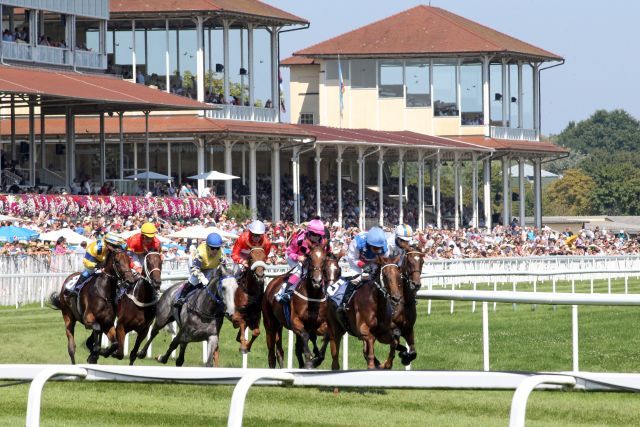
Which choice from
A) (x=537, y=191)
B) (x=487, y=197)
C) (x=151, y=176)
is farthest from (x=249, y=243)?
(x=537, y=191)

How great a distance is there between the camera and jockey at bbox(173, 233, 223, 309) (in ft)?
46.6

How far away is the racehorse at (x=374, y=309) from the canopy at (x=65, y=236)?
44.1 feet

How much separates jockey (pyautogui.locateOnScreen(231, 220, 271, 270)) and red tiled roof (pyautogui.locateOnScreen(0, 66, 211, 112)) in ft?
57.6

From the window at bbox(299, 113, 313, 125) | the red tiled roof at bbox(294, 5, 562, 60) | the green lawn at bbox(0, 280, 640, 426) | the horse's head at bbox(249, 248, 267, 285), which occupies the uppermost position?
the red tiled roof at bbox(294, 5, 562, 60)

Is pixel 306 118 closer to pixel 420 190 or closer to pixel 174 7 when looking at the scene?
pixel 420 190

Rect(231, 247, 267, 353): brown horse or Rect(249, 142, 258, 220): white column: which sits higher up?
Rect(249, 142, 258, 220): white column

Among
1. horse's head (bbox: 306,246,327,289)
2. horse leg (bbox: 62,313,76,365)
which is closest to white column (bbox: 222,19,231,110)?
horse leg (bbox: 62,313,76,365)

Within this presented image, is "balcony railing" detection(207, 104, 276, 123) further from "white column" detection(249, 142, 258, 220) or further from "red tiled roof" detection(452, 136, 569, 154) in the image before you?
"red tiled roof" detection(452, 136, 569, 154)

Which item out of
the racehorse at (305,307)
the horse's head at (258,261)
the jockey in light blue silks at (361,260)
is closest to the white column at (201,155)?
the racehorse at (305,307)

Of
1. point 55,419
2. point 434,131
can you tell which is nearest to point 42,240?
point 55,419

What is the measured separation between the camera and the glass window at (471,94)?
53906 millimetres

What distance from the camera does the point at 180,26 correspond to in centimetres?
4516

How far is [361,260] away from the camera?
1303 cm

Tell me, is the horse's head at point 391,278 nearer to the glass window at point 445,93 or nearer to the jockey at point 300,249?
the jockey at point 300,249
